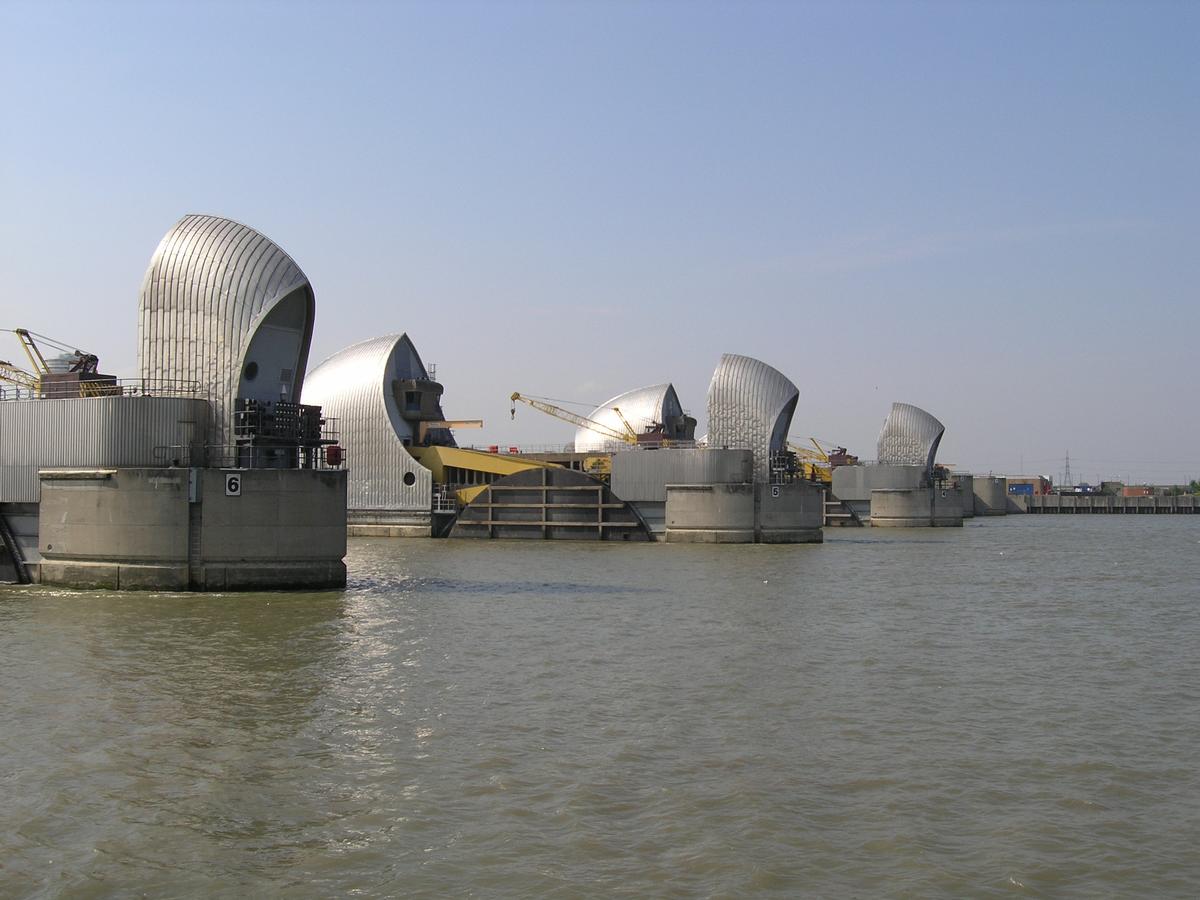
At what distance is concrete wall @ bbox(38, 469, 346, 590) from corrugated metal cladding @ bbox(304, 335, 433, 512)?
37014mm

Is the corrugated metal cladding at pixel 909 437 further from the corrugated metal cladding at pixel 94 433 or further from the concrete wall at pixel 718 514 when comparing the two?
the corrugated metal cladding at pixel 94 433

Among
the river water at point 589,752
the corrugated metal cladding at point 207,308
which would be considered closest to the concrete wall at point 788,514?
the river water at point 589,752

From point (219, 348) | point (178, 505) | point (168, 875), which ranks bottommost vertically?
point (168, 875)

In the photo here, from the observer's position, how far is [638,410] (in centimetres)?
10669

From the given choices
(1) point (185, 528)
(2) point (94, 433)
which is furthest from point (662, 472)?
(2) point (94, 433)

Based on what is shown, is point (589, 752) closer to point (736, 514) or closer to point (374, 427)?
point (736, 514)

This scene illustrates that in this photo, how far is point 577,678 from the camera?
1970 centimetres

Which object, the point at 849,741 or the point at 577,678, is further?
the point at 577,678

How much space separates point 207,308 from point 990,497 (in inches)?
5364

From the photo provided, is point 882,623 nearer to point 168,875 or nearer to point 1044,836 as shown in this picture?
point 1044,836

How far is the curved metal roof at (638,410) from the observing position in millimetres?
104250

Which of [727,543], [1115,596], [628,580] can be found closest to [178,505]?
[628,580]

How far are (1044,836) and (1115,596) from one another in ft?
90.4

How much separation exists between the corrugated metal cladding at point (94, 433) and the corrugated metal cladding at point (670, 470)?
1414 inches
